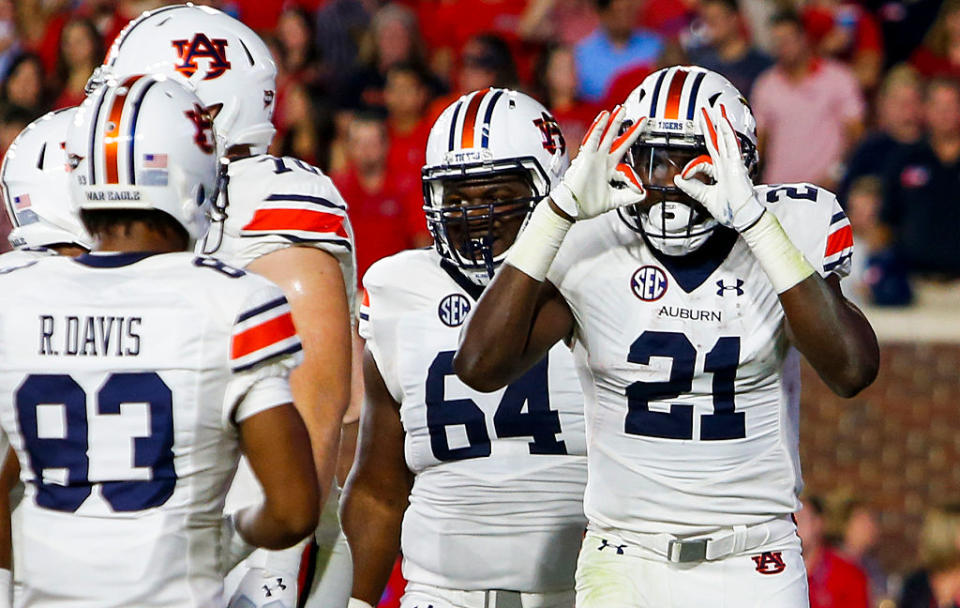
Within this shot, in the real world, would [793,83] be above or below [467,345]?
above

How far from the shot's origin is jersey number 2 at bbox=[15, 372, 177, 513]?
8.41 feet

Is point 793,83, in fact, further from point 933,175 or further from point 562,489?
point 562,489

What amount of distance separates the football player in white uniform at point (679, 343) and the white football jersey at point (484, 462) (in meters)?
0.28


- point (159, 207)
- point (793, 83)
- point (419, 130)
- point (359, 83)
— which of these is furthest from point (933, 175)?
point (159, 207)

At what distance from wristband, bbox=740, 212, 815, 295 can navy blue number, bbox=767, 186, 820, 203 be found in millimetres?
288

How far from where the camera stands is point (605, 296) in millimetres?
3379

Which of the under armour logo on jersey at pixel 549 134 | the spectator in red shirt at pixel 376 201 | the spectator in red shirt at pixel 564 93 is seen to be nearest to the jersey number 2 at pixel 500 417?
the under armour logo on jersey at pixel 549 134

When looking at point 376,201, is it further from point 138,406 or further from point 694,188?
point 138,406

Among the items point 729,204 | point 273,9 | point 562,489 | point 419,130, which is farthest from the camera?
point 273,9

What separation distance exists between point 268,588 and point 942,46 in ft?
22.2

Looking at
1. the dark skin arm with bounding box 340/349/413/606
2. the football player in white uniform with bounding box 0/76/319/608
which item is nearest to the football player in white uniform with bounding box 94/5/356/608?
the dark skin arm with bounding box 340/349/413/606

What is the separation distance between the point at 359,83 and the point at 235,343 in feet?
22.4

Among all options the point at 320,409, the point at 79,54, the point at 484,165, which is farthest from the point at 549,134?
the point at 79,54

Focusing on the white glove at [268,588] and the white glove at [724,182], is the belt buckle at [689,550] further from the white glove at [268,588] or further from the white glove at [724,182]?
the white glove at [268,588]
